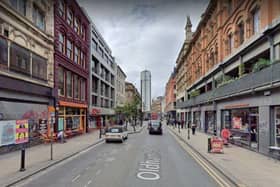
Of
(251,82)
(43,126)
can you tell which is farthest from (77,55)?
(251,82)

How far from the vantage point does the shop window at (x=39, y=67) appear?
19031 mm

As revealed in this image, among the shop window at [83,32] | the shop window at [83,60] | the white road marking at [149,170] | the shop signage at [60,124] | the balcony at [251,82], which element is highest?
the shop window at [83,32]

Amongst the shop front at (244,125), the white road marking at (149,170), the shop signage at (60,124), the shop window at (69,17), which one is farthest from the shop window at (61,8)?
the shop front at (244,125)

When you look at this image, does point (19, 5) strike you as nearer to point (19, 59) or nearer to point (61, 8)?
point (19, 59)

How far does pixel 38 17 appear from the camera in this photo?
2027 centimetres

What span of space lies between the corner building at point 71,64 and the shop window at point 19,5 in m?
4.70

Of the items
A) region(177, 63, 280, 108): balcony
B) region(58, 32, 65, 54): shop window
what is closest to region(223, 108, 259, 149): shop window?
region(177, 63, 280, 108): balcony

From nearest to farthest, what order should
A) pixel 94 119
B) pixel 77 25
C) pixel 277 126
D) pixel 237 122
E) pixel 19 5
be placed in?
1. pixel 277 126
2. pixel 19 5
3. pixel 237 122
4. pixel 77 25
5. pixel 94 119

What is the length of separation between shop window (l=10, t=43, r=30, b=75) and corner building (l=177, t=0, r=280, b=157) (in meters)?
14.9

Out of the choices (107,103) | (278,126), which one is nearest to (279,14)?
(278,126)

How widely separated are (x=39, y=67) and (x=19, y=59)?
294 centimetres

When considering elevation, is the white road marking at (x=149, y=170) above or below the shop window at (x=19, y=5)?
below

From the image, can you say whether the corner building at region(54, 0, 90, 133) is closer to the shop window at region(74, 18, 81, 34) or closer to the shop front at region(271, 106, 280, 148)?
the shop window at region(74, 18, 81, 34)

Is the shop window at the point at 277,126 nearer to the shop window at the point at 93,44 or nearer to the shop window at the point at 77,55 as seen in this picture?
the shop window at the point at 77,55
